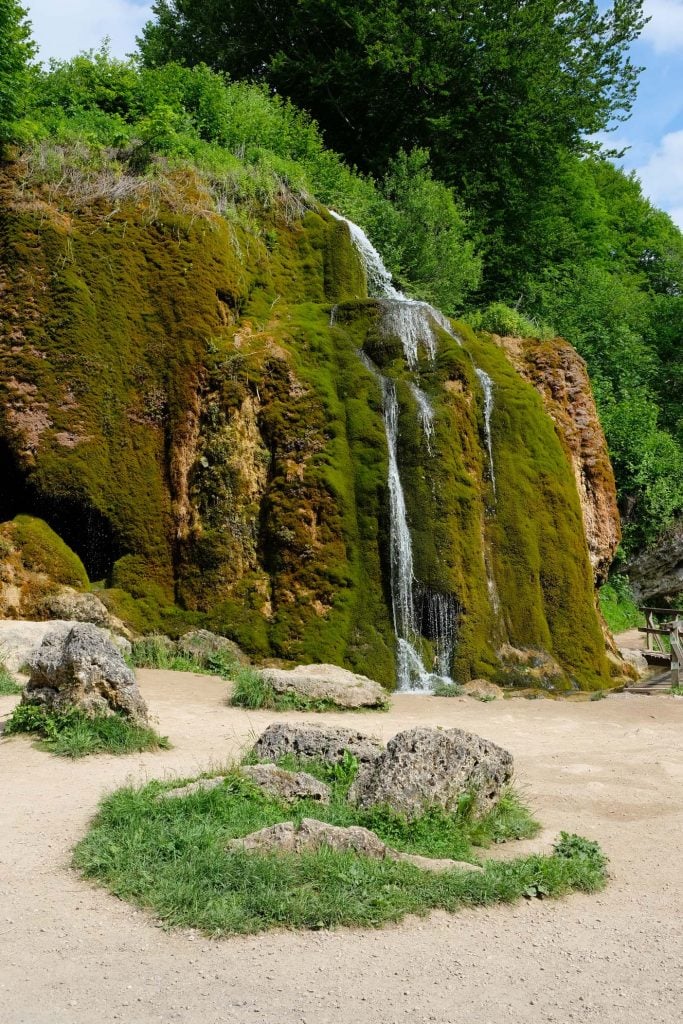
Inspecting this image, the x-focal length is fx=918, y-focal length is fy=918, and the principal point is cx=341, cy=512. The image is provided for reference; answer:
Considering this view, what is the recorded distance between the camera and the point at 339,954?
421cm

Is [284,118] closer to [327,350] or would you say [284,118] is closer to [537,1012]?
[327,350]

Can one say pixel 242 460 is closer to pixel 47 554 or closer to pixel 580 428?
pixel 47 554

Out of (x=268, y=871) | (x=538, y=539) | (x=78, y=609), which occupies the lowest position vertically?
(x=268, y=871)

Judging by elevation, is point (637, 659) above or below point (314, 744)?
below

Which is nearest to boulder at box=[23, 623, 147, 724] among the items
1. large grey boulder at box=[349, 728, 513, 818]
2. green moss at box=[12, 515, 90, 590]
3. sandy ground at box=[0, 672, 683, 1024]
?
sandy ground at box=[0, 672, 683, 1024]

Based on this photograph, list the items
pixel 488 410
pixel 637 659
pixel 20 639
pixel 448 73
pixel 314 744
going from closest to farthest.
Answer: pixel 314 744 → pixel 20 639 → pixel 488 410 → pixel 637 659 → pixel 448 73

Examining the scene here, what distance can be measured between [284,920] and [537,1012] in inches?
51.2

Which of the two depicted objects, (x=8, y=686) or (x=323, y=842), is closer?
(x=323, y=842)

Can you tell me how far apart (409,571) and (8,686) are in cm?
586

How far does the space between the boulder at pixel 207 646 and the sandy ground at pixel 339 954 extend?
5197mm

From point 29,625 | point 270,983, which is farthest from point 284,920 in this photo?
point 29,625

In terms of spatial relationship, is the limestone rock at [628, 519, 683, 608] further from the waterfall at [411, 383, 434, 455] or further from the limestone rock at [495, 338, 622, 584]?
the waterfall at [411, 383, 434, 455]

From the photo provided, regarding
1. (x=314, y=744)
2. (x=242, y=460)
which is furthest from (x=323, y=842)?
(x=242, y=460)

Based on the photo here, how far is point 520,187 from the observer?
2903 cm
